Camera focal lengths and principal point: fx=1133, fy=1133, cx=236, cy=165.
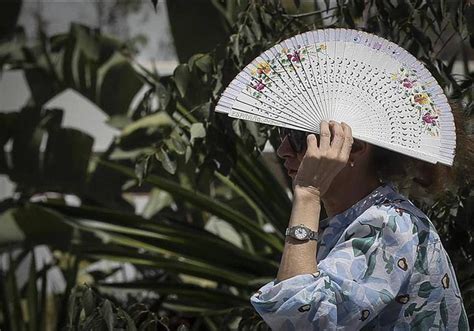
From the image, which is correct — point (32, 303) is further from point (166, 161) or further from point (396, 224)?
point (396, 224)

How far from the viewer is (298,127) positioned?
217cm

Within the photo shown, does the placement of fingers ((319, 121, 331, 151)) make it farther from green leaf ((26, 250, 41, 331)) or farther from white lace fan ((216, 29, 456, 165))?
green leaf ((26, 250, 41, 331))

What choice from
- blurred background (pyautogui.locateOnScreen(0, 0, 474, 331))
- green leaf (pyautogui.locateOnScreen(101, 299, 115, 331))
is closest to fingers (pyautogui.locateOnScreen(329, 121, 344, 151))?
blurred background (pyautogui.locateOnScreen(0, 0, 474, 331))

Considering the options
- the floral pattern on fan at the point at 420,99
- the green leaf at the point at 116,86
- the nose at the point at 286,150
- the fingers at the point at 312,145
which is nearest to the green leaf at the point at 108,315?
the nose at the point at 286,150

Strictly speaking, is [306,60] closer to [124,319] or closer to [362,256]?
[362,256]

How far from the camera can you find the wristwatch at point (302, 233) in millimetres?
2029

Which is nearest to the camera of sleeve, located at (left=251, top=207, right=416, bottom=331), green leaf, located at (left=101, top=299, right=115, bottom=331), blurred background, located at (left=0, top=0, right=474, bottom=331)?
sleeve, located at (left=251, top=207, right=416, bottom=331)

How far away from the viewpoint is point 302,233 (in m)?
2.04

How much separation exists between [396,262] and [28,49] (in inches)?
157

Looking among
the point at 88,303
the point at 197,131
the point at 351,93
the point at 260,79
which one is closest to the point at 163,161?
the point at 197,131

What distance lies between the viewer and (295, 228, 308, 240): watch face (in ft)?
6.66

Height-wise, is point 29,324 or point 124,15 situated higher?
point 124,15

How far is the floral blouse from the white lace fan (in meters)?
0.13

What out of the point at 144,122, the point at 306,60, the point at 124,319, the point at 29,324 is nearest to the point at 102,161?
the point at 144,122
